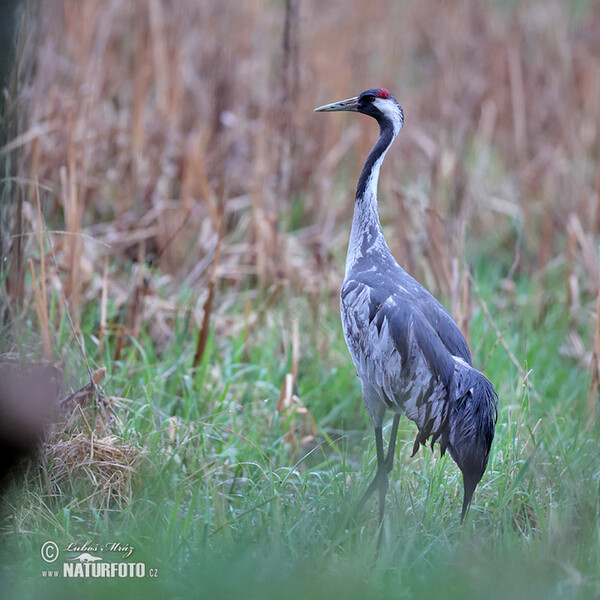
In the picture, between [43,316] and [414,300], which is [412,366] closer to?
[414,300]

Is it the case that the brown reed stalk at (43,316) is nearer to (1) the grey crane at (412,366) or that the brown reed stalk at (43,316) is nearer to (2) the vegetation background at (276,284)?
(2) the vegetation background at (276,284)

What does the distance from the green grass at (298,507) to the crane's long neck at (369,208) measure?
708 mm

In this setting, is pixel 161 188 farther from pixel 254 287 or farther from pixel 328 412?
pixel 328 412

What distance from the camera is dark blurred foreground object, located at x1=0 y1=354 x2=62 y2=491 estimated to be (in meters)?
2.63

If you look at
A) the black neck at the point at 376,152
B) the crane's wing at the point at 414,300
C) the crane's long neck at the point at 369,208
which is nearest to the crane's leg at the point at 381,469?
the crane's wing at the point at 414,300

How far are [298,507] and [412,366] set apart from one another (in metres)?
0.62

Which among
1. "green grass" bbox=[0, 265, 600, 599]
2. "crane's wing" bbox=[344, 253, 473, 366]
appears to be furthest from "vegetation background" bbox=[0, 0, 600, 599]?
"crane's wing" bbox=[344, 253, 473, 366]

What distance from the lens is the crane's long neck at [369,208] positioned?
2.89 m

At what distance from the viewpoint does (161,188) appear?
4.99m

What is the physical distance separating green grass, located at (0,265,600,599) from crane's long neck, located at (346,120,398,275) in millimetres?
708

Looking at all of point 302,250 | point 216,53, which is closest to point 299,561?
point 302,250

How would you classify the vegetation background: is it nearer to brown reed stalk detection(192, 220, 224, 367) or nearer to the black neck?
brown reed stalk detection(192, 220, 224, 367)

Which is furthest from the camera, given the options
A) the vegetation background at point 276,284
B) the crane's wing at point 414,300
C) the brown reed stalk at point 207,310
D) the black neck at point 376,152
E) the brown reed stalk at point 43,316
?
the brown reed stalk at point 207,310

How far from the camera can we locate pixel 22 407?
2.70 meters
